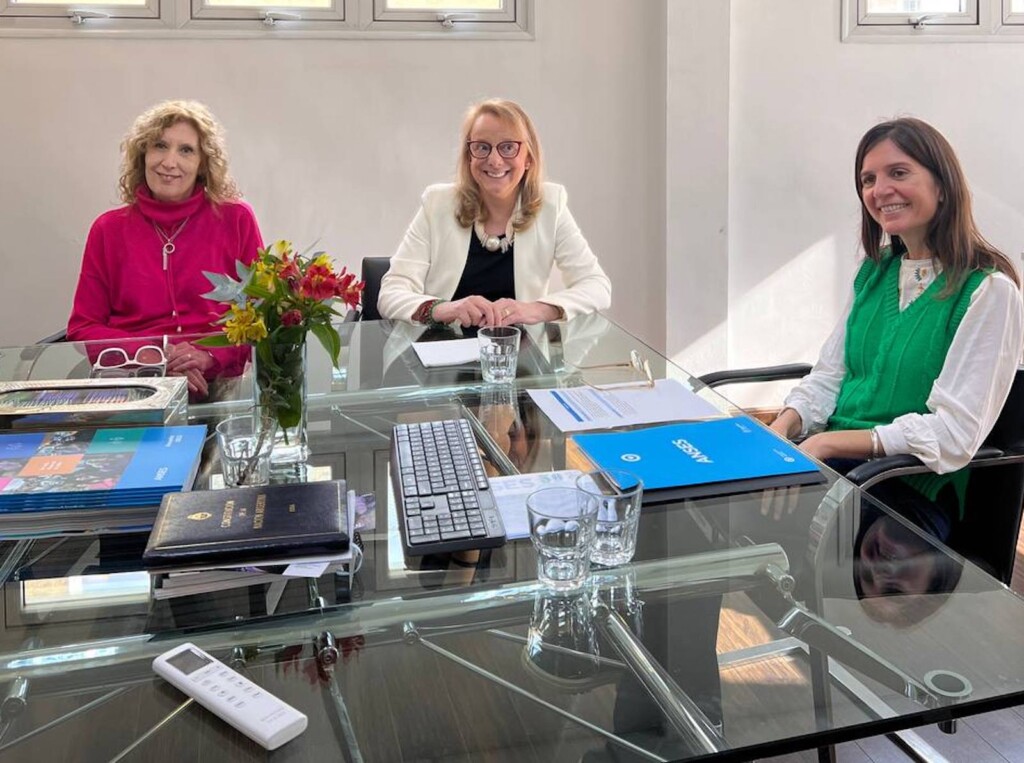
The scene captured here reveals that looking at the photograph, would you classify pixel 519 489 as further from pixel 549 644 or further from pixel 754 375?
pixel 754 375

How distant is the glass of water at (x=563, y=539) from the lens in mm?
1144

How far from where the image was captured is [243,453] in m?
1.48

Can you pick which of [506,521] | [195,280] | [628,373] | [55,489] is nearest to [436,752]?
[506,521]

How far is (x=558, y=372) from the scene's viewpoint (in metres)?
2.14

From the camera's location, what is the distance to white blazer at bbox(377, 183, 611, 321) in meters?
2.94

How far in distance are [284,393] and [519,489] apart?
0.44 metres

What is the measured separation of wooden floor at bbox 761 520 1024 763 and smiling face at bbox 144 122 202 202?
2142 mm

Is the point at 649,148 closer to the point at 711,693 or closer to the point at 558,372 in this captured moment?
the point at 558,372

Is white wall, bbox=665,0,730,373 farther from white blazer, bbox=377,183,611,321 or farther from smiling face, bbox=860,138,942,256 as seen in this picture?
smiling face, bbox=860,138,942,256

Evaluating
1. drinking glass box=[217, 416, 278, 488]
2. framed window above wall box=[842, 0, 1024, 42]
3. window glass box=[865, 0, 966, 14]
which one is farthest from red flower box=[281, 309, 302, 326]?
window glass box=[865, 0, 966, 14]

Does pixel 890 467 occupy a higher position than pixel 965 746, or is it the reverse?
pixel 890 467

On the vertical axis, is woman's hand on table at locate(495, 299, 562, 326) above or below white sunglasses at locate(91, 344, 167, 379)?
above

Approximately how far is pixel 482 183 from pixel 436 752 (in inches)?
89.2

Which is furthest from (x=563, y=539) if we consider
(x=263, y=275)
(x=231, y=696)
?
(x=263, y=275)
